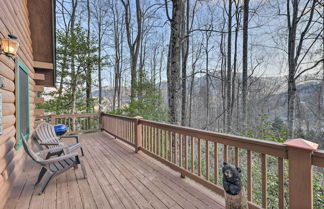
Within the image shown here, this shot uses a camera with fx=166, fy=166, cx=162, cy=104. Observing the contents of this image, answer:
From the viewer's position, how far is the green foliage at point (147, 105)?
681cm

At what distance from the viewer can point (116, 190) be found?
2.57 m

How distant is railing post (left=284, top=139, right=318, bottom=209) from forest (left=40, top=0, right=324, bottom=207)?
224 centimetres

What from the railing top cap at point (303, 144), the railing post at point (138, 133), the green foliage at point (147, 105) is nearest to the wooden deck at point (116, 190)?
the railing post at point (138, 133)

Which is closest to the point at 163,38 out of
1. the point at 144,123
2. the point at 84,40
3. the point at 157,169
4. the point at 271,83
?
the point at 84,40

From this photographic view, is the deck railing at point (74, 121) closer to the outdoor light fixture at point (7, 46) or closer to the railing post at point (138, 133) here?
the railing post at point (138, 133)

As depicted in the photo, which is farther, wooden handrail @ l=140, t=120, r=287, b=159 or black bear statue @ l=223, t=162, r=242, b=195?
wooden handrail @ l=140, t=120, r=287, b=159

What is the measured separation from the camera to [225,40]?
43.9ft

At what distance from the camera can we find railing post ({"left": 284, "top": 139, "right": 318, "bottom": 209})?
143cm

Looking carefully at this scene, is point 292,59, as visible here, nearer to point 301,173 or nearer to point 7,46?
point 301,173

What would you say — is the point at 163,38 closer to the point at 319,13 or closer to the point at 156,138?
the point at 319,13

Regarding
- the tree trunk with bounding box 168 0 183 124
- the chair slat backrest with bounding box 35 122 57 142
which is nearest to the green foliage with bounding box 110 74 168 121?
the tree trunk with bounding box 168 0 183 124

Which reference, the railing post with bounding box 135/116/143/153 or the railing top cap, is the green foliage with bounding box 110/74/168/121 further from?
the railing top cap

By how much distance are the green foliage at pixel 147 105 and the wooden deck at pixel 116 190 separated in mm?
3216

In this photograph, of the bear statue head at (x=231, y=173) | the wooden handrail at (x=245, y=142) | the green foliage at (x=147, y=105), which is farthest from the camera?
the green foliage at (x=147, y=105)
